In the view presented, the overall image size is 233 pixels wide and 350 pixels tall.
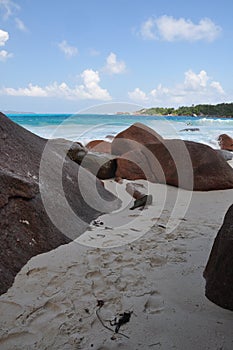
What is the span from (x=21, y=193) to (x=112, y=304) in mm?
1133

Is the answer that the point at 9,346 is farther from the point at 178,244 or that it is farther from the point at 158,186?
the point at 158,186

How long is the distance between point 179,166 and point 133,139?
196cm

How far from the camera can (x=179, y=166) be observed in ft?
16.3

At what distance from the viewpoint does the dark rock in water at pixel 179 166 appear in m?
4.61

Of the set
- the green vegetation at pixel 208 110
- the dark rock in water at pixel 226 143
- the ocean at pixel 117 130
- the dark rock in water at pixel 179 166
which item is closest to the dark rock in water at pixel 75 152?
the dark rock in water at pixel 179 166

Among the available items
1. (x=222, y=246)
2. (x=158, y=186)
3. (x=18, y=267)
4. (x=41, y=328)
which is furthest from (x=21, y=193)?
(x=158, y=186)

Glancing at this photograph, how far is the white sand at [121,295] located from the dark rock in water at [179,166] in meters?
1.78

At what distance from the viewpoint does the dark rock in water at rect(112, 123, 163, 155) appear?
6.29m

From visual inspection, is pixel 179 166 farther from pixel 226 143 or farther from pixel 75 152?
pixel 226 143

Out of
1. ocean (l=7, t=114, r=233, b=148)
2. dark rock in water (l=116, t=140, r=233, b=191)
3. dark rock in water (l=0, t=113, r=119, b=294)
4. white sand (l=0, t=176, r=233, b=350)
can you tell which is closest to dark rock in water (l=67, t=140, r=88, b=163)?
dark rock in water (l=116, t=140, r=233, b=191)

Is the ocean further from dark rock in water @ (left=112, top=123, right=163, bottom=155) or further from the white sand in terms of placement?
the white sand

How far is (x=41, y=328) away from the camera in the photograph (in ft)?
4.98

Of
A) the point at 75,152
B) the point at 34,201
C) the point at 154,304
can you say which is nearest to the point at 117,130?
the point at 75,152

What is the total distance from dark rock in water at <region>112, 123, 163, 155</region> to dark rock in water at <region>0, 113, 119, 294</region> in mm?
2694
